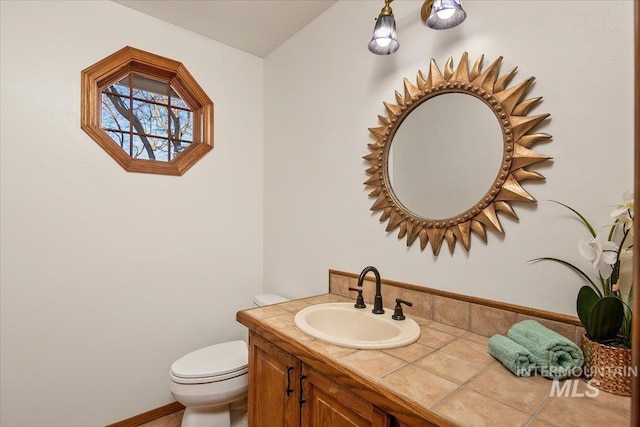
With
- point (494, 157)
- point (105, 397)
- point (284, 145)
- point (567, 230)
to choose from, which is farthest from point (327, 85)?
point (105, 397)

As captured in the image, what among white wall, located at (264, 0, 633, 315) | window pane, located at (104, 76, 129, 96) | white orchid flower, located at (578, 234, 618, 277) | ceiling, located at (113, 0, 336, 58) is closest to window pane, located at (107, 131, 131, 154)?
window pane, located at (104, 76, 129, 96)

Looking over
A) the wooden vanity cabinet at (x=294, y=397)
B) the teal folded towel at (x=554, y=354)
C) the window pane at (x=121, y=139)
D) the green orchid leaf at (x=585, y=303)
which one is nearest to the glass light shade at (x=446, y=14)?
the green orchid leaf at (x=585, y=303)

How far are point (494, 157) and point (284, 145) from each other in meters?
1.53

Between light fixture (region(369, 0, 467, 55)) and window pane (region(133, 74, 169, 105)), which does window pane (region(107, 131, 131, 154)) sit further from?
light fixture (region(369, 0, 467, 55))

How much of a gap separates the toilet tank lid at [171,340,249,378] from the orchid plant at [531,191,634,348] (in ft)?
5.37

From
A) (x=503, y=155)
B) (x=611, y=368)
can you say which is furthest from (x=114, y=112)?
(x=611, y=368)

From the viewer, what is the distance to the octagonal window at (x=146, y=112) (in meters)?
1.91

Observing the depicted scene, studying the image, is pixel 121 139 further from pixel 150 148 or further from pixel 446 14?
pixel 446 14

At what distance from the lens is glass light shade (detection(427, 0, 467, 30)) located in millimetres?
1151

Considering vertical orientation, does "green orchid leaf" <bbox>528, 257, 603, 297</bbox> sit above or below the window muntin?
below

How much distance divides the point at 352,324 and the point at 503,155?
99cm

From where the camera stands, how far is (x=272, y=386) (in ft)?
4.32

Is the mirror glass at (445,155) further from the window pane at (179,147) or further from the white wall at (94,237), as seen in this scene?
the window pane at (179,147)

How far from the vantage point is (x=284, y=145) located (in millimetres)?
2357
